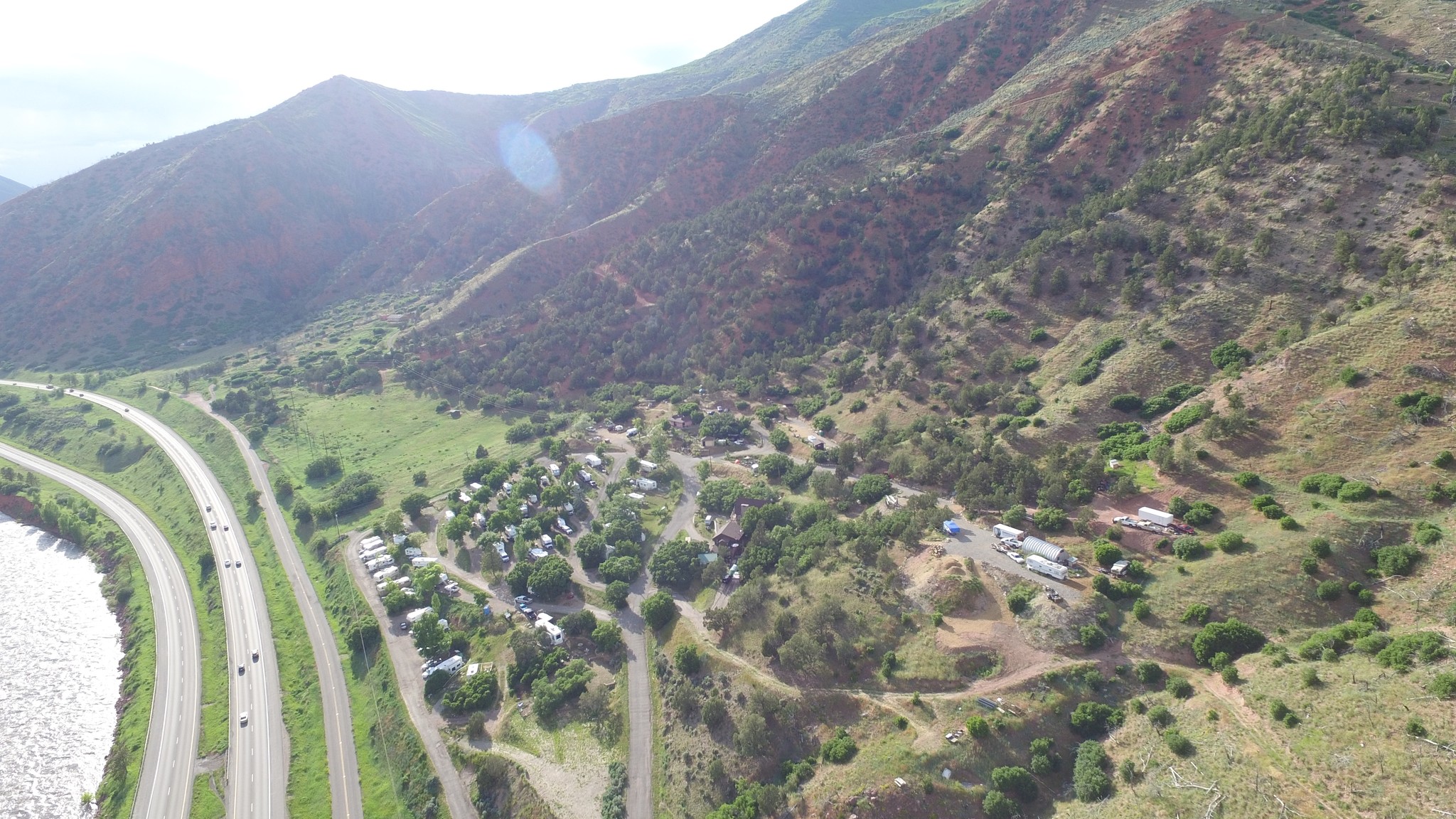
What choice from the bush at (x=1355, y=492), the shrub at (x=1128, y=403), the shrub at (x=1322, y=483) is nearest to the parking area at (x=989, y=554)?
the shrub at (x=1322, y=483)

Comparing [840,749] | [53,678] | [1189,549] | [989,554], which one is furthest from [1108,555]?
[53,678]

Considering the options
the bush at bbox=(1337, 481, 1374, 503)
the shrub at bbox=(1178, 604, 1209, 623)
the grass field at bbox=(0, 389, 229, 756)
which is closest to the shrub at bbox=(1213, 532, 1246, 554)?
the shrub at bbox=(1178, 604, 1209, 623)

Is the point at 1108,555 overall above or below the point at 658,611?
below

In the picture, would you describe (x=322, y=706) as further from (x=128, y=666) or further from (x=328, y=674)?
(x=128, y=666)

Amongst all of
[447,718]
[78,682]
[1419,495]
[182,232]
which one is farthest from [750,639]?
[182,232]

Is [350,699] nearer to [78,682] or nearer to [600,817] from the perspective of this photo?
[600,817]
